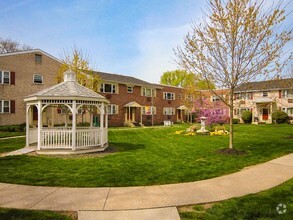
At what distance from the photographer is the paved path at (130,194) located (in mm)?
5432

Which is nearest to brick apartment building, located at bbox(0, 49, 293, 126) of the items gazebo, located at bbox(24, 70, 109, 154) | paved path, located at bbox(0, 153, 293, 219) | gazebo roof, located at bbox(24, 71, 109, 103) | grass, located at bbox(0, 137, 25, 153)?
grass, located at bbox(0, 137, 25, 153)

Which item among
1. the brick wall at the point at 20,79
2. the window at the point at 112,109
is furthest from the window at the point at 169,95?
the brick wall at the point at 20,79

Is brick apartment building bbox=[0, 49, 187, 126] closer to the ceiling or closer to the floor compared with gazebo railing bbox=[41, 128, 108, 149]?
closer to the ceiling

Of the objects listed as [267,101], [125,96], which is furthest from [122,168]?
[267,101]

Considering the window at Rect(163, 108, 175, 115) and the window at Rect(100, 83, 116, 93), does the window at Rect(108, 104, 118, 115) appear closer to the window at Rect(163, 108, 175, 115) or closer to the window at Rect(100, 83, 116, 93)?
the window at Rect(100, 83, 116, 93)

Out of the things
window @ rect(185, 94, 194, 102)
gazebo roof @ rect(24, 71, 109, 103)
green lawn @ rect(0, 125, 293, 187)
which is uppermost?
window @ rect(185, 94, 194, 102)

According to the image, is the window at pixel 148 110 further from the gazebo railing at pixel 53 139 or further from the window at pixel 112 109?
the gazebo railing at pixel 53 139

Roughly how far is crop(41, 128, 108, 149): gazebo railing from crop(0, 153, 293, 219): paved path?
5.61 meters

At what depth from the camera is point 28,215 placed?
481 cm

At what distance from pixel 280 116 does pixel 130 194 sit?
122ft

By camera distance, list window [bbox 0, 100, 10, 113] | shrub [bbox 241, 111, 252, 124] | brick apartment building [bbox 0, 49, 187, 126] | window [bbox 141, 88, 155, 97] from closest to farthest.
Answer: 1. window [bbox 0, 100, 10, 113]
2. brick apartment building [bbox 0, 49, 187, 126]
3. window [bbox 141, 88, 155, 97]
4. shrub [bbox 241, 111, 252, 124]

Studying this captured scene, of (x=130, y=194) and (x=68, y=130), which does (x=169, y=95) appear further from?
(x=130, y=194)

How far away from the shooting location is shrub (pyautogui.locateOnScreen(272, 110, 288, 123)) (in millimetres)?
37344

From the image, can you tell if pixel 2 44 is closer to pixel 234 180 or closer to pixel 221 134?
pixel 221 134
